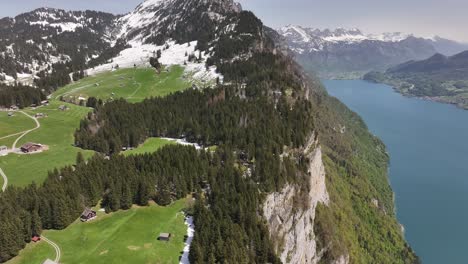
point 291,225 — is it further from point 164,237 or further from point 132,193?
point 132,193

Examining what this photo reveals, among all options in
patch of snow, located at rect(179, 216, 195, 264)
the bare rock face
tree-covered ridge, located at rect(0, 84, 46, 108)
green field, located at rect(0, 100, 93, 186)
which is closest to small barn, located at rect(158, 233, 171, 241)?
patch of snow, located at rect(179, 216, 195, 264)

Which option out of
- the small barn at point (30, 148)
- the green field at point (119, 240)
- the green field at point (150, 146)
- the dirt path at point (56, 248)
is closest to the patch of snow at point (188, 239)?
the green field at point (119, 240)

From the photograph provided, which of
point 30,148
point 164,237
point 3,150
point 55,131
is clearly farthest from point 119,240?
point 55,131

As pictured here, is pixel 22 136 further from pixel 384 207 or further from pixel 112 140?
pixel 384 207

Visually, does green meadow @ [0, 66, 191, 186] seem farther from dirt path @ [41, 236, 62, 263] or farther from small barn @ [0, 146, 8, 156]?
dirt path @ [41, 236, 62, 263]

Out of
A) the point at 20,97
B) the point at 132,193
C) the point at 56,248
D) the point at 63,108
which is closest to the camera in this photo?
the point at 56,248

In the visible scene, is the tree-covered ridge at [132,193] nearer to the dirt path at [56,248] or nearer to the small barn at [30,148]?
the dirt path at [56,248]

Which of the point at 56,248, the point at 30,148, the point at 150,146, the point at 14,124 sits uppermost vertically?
the point at 14,124
